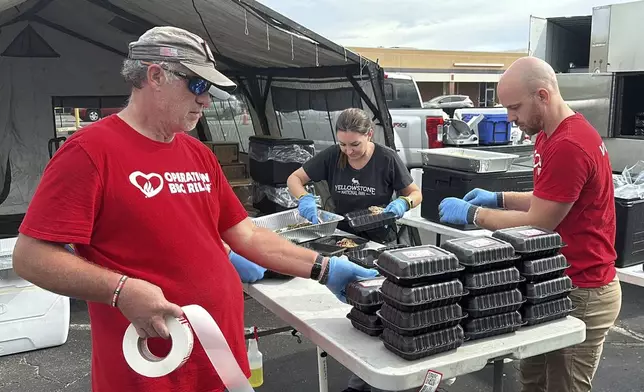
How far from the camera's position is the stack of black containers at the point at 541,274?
193cm

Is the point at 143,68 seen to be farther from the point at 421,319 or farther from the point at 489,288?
the point at 489,288

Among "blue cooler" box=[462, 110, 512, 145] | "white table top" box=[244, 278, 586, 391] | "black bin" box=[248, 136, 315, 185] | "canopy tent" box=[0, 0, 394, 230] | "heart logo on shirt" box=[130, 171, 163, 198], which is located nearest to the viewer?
"heart logo on shirt" box=[130, 171, 163, 198]

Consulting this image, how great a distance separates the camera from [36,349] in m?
4.27

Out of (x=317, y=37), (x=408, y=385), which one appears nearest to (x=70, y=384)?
(x=408, y=385)

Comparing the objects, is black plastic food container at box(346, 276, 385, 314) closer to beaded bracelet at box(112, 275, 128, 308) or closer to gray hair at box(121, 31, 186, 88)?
beaded bracelet at box(112, 275, 128, 308)

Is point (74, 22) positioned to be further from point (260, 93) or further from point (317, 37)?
point (317, 37)

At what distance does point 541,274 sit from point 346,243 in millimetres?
1305

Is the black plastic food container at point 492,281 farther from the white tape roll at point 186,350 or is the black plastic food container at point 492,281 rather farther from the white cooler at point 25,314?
the white cooler at point 25,314

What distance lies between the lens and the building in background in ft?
101

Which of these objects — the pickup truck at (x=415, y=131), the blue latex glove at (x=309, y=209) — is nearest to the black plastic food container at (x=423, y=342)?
the blue latex glove at (x=309, y=209)

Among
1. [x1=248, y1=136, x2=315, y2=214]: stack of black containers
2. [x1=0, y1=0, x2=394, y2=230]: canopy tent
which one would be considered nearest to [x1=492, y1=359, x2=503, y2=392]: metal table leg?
[x1=0, y1=0, x2=394, y2=230]: canopy tent

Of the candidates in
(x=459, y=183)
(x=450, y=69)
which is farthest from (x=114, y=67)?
(x=450, y=69)

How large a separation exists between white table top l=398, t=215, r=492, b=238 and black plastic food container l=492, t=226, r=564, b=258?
1.45 metres

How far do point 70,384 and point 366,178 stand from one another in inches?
98.8
